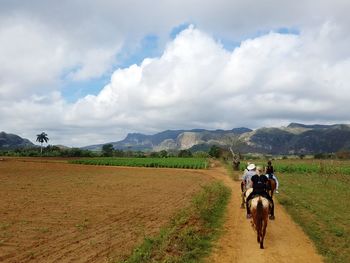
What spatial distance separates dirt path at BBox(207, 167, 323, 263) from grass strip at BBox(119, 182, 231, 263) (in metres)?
0.43

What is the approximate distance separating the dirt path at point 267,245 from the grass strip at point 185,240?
1.40 feet

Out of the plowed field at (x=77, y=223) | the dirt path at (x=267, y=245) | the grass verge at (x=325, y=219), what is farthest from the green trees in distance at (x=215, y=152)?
the dirt path at (x=267, y=245)

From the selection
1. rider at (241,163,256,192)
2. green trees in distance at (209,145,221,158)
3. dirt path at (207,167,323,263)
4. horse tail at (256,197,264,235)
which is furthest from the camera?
green trees in distance at (209,145,221,158)

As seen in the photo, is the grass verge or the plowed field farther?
the grass verge

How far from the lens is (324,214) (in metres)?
18.1

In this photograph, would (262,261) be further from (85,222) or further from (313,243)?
(85,222)

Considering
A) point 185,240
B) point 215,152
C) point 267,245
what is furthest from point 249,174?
point 215,152

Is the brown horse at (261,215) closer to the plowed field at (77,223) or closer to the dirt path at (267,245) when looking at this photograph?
the dirt path at (267,245)

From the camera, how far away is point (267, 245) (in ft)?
39.8

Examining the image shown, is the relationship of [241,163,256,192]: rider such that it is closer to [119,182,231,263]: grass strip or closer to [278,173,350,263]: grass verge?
[119,182,231,263]: grass strip


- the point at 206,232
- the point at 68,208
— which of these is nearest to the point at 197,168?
the point at 68,208

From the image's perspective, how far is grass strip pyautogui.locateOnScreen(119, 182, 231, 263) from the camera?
10.7 meters

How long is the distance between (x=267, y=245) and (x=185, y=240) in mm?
2471

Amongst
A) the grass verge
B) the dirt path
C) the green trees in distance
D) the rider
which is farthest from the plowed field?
the green trees in distance
